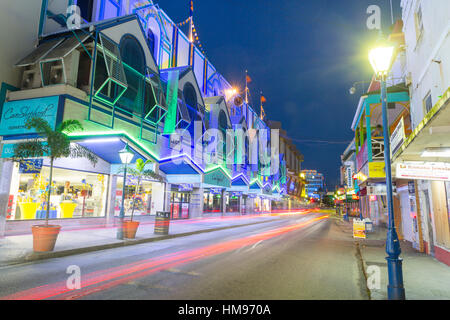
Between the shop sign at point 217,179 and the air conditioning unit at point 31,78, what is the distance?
47.4 ft

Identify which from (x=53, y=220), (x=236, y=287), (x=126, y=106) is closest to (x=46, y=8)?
(x=126, y=106)

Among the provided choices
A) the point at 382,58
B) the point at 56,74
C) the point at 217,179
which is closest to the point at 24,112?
the point at 56,74

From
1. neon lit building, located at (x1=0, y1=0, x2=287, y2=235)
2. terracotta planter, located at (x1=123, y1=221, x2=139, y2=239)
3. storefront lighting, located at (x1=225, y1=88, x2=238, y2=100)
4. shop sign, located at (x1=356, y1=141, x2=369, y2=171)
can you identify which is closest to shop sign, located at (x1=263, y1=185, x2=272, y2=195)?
storefront lighting, located at (x1=225, y1=88, x2=238, y2=100)

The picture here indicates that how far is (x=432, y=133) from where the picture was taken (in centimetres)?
563

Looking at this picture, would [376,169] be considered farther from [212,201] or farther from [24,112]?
[212,201]

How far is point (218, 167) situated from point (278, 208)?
144ft

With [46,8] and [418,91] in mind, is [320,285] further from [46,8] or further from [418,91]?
[46,8]

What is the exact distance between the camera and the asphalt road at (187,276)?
582cm

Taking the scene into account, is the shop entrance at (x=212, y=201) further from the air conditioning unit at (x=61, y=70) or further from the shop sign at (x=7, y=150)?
the shop sign at (x=7, y=150)

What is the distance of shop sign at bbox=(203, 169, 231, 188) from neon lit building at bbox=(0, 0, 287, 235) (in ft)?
0.68

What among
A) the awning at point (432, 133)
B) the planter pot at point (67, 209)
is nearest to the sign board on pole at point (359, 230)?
the awning at point (432, 133)

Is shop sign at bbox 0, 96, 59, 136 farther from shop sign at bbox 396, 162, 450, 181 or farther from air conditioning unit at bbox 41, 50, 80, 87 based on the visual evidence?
shop sign at bbox 396, 162, 450, 181

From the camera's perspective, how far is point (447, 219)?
9133 mm

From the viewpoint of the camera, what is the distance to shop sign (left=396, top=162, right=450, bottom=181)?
22.3 feet
